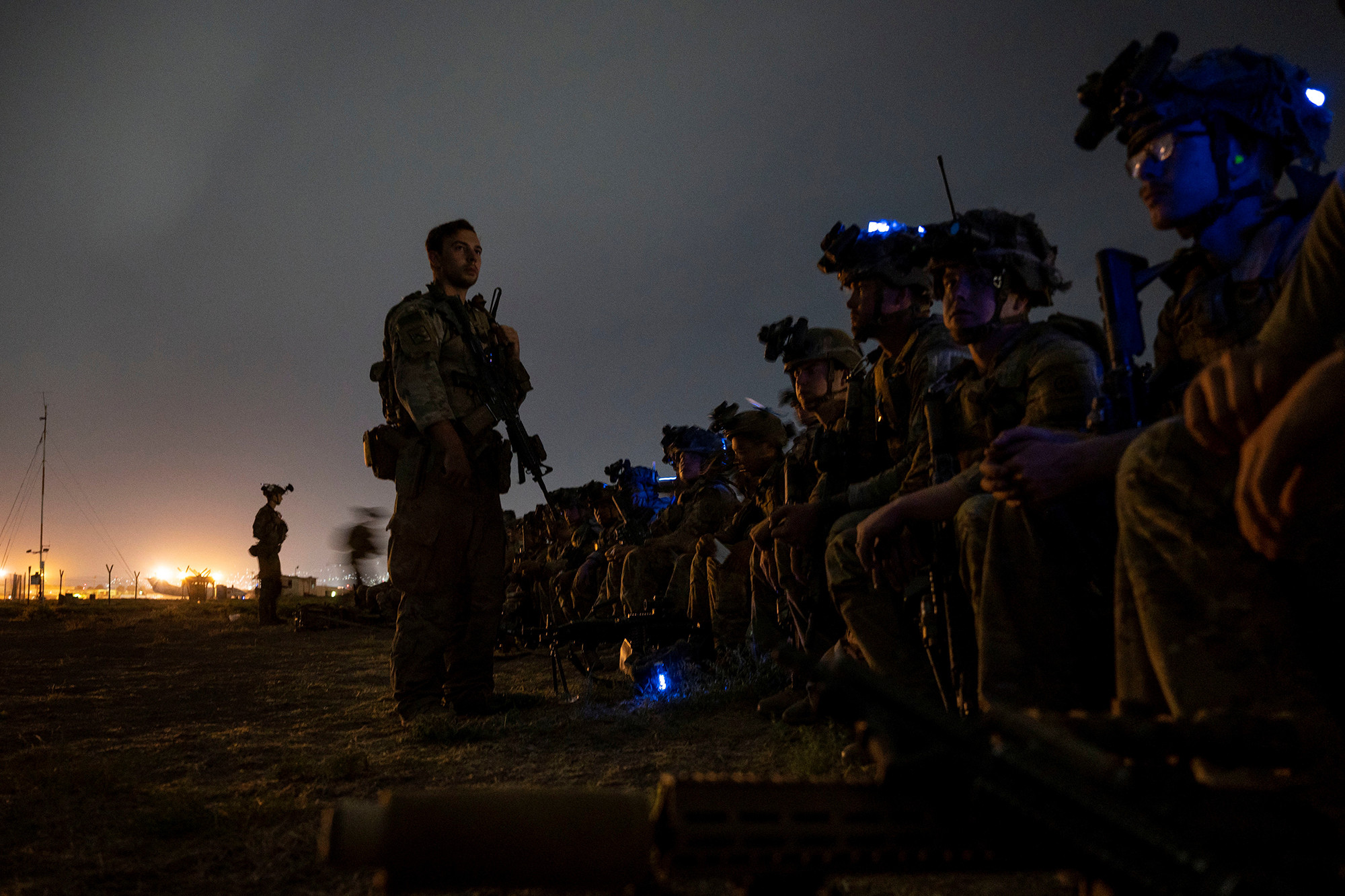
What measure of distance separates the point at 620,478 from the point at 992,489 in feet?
31.5

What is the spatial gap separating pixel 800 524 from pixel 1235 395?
9.44 ft

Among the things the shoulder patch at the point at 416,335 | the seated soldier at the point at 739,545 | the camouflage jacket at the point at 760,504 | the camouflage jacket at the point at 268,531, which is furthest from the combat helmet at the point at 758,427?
the camouflage jacket at the point at 268,531

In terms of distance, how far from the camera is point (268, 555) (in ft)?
62.4

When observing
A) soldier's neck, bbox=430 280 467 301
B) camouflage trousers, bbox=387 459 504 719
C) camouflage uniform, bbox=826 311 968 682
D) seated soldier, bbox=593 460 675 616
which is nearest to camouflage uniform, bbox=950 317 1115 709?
camouflage uniform, bbox=826 311 968 682

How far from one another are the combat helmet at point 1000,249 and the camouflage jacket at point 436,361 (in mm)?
3386

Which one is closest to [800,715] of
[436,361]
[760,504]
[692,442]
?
[760,504]

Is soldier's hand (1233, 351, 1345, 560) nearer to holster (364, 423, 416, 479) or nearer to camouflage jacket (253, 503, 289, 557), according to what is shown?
holster (364, 423, 416, 479)

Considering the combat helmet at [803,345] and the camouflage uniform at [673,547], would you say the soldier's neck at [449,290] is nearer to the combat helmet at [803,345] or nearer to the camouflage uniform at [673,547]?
the combat helmet at [803,345]

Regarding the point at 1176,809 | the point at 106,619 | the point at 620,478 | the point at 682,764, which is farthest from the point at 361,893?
the point at 106,619

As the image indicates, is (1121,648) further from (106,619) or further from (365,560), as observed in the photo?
(106,619)

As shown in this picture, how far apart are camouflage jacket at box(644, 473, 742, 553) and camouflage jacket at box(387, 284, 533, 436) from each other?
3391mm

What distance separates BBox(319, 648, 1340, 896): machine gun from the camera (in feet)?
2.93

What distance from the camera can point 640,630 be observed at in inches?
255

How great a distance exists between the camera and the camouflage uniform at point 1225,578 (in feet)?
3.90
